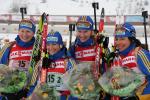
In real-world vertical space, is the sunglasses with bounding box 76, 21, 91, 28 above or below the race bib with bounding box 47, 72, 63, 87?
above

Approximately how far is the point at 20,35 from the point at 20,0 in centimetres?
5415

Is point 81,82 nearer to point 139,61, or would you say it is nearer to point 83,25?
point 139,61

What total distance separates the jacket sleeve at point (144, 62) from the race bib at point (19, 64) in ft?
5.69

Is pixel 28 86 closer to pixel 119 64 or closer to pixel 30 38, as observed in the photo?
pixel 30 38

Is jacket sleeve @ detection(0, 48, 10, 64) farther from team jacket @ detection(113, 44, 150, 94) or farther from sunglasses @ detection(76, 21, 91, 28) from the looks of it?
team jacket @ detection(113, 44, 150, 94)

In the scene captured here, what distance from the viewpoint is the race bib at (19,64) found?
584cm

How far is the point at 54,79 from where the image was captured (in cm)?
542

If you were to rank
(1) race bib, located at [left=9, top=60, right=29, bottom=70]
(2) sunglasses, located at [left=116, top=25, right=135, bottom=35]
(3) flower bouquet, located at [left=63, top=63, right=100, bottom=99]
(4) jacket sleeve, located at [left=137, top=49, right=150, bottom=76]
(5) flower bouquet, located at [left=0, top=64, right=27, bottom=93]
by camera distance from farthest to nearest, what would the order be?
(1) race bib, located at [left=9, top=60, right=29, bottom=70] < (5) flower bouquet, located at [left=0, top=64, right=27, bottom=93] < (2) sunglasses, located at [left=116, top=25, right=135, bottom=35] < (3) flower bouquet, located at [left=63, top=63, right=100, bottom=99] < (4) jacket sleeve, located at [left=137, top=49, right=150, bottom=76]

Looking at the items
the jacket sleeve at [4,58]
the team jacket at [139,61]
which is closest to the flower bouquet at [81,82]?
the team jacket at [139,61]

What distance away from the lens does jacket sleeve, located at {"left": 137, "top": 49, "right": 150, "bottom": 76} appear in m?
4.92

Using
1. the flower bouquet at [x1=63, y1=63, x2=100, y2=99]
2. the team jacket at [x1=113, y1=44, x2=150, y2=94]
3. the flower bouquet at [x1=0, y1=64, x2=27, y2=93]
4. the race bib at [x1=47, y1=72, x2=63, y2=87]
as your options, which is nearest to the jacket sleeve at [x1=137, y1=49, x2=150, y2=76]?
the team jacket at [x1=113, y1=44, x2=150, y2=94]

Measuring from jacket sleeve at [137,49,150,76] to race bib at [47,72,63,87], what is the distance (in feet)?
3.54

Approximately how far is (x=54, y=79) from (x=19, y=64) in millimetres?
723

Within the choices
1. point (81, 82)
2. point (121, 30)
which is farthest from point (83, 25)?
point (81, 82)
